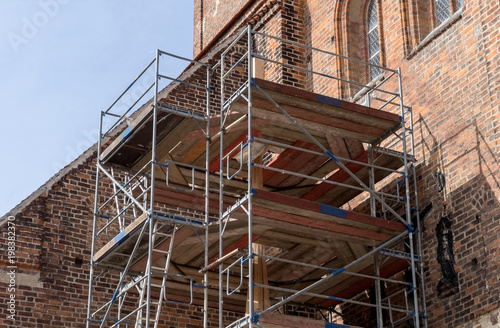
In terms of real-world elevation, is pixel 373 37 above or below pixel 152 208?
above

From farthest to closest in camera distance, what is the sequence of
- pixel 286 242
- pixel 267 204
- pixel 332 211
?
pixel 286 242 < pixel 332 211 < pixel 267 204

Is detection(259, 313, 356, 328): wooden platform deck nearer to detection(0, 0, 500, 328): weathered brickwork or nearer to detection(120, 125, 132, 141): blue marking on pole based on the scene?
detection(0, 0, 500, 328): weathered brickwork

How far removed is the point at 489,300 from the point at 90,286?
6.24m

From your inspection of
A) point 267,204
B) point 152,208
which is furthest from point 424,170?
point 152,208

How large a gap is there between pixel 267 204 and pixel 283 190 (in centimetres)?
262

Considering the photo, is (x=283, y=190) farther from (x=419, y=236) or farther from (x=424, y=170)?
(x=419, y=236)

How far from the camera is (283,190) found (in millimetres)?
16578

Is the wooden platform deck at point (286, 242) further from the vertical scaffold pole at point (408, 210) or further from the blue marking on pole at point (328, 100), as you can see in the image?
the blue marking on pole at point (328, 100)

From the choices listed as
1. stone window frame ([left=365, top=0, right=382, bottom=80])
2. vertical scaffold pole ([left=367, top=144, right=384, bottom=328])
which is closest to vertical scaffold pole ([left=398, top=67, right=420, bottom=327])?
vertical scaffold pole ([left=367, top=144, right=384, bottom=328])

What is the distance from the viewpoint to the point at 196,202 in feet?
51.9

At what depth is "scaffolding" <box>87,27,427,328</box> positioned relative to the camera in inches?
569

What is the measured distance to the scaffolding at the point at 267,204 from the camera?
14445 millimetres

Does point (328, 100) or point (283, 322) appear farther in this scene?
point (328, 100)

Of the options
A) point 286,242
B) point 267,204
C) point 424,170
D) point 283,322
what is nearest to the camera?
point 283,322
